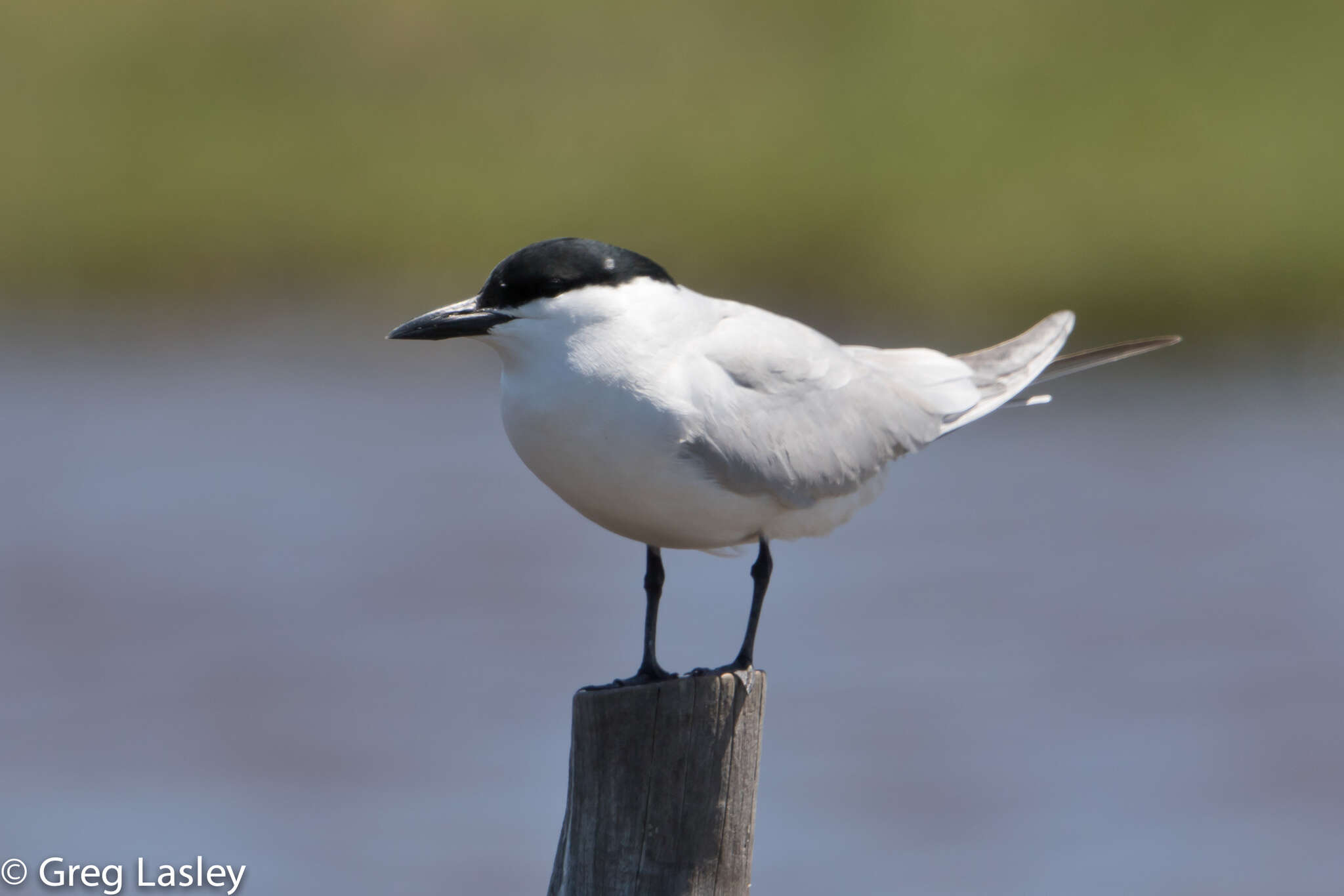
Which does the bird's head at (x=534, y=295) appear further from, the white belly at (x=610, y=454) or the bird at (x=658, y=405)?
the white belly at (x=610, y=454)

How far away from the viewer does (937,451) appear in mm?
11578

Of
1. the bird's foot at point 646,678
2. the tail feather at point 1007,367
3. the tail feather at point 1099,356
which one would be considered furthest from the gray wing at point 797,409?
the bird's foot at point 646,678

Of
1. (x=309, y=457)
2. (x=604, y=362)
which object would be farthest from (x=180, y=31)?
(x=604, y=362)

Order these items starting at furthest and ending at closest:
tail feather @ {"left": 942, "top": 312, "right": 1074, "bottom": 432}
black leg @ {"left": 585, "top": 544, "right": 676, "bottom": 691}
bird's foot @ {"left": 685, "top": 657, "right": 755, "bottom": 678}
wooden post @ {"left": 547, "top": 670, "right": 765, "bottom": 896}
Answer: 1. tail feather @ {"left": 942, "top": 312, "right": 1074, "bottom": 432}
2. black leg @ {"left": 585, "top": 544, "right": 676, "bottom": 691}
3. bird's foot @ {"left": 685, "top": 657, "right": 755, "bottom": 678}
4. wooden post @ {"left": 547, "top": 670, "right": 765, "bottom": 896}

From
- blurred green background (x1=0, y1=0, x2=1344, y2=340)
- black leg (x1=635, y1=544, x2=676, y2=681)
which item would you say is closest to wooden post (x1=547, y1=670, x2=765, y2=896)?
black leg (x1=635, y1=544, x2=676, y2=681)

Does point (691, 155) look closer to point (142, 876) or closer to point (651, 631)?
point (142, 876)

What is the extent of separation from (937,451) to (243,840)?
6.20m

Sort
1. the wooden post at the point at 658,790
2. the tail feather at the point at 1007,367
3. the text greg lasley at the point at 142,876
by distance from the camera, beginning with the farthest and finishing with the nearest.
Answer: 1. the text greg lasley at the point at 142,876
2. the tail feather at the point at 1007,367
3. the wooden post at the point at 658,790

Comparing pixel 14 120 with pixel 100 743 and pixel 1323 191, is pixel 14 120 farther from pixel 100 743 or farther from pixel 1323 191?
pixel 1323 191

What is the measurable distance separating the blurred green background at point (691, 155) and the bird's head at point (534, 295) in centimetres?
811

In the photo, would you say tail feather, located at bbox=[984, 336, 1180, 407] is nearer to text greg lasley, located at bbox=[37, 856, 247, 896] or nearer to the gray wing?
the gray wing

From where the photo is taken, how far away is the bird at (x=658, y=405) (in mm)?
3584

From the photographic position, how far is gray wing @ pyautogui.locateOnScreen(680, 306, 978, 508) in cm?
377

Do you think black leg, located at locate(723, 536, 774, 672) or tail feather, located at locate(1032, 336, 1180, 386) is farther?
tail feather, located at locate(1032, 336, 1180, 386)
